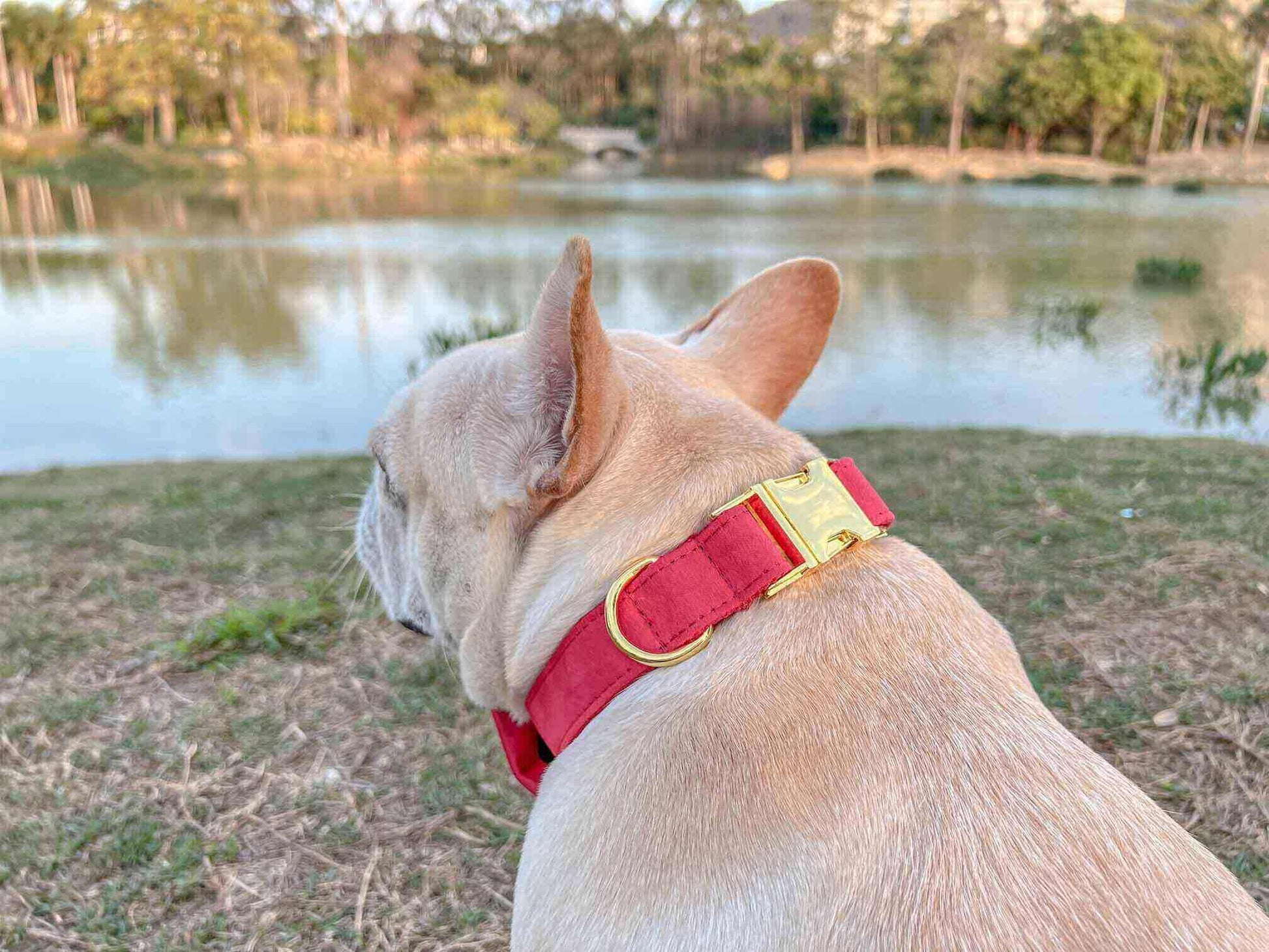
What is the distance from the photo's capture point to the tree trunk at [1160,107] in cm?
5912

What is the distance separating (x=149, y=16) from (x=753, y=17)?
46.1m

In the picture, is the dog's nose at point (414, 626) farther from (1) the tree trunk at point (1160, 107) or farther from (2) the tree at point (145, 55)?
(1) the tree trunk at point (1160, 107)

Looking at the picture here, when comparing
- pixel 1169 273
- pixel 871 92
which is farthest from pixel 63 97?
pixel 1169 273

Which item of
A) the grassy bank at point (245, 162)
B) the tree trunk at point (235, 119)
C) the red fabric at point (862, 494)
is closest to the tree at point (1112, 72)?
the grassy bank at point (245, 162)

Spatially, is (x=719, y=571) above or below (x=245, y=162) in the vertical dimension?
below

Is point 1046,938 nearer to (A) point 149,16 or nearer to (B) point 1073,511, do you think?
(B) point 1073,511

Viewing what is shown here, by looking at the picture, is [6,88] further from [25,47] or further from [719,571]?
[719,571]

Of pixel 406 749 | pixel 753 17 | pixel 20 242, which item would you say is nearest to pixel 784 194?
pixel 20 242

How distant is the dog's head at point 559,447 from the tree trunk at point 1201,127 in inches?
2732

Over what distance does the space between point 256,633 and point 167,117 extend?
69306 mm

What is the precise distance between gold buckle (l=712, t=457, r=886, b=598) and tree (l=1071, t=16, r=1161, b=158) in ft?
236

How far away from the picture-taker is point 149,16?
5656cm

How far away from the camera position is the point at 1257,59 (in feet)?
181

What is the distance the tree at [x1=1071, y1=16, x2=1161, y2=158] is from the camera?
61188 mm
